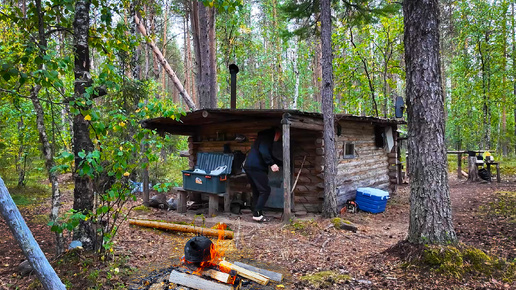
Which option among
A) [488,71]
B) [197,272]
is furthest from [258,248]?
[488,71]

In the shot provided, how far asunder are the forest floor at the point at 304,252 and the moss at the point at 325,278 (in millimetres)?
13

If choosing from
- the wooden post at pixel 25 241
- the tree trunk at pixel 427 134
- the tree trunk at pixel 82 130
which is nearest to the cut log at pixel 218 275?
the wooden post at pixel 25 241

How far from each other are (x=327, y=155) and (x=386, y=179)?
→ 6151 millimetres

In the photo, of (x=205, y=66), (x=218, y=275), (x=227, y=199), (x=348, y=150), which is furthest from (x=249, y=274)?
(x=205, y=66)

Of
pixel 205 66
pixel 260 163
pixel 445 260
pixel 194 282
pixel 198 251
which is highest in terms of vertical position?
pixel 205 66

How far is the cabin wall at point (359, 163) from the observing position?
9.33 meters

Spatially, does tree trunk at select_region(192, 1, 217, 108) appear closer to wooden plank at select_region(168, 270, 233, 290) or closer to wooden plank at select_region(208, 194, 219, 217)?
wooden plank at select_region(208, 194, 219, 217)

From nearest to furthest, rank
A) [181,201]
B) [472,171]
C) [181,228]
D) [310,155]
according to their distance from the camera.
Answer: [181,228]
[310,155]
[181,201]
[472,171]

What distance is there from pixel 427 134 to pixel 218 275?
11.4ft

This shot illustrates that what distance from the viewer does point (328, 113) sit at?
753cm

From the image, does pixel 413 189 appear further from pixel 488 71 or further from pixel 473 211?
pixel 488 71

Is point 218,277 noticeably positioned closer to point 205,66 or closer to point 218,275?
point 218,275

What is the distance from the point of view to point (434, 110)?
4152 mm

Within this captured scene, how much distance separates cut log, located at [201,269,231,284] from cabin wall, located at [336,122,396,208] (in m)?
6.20
